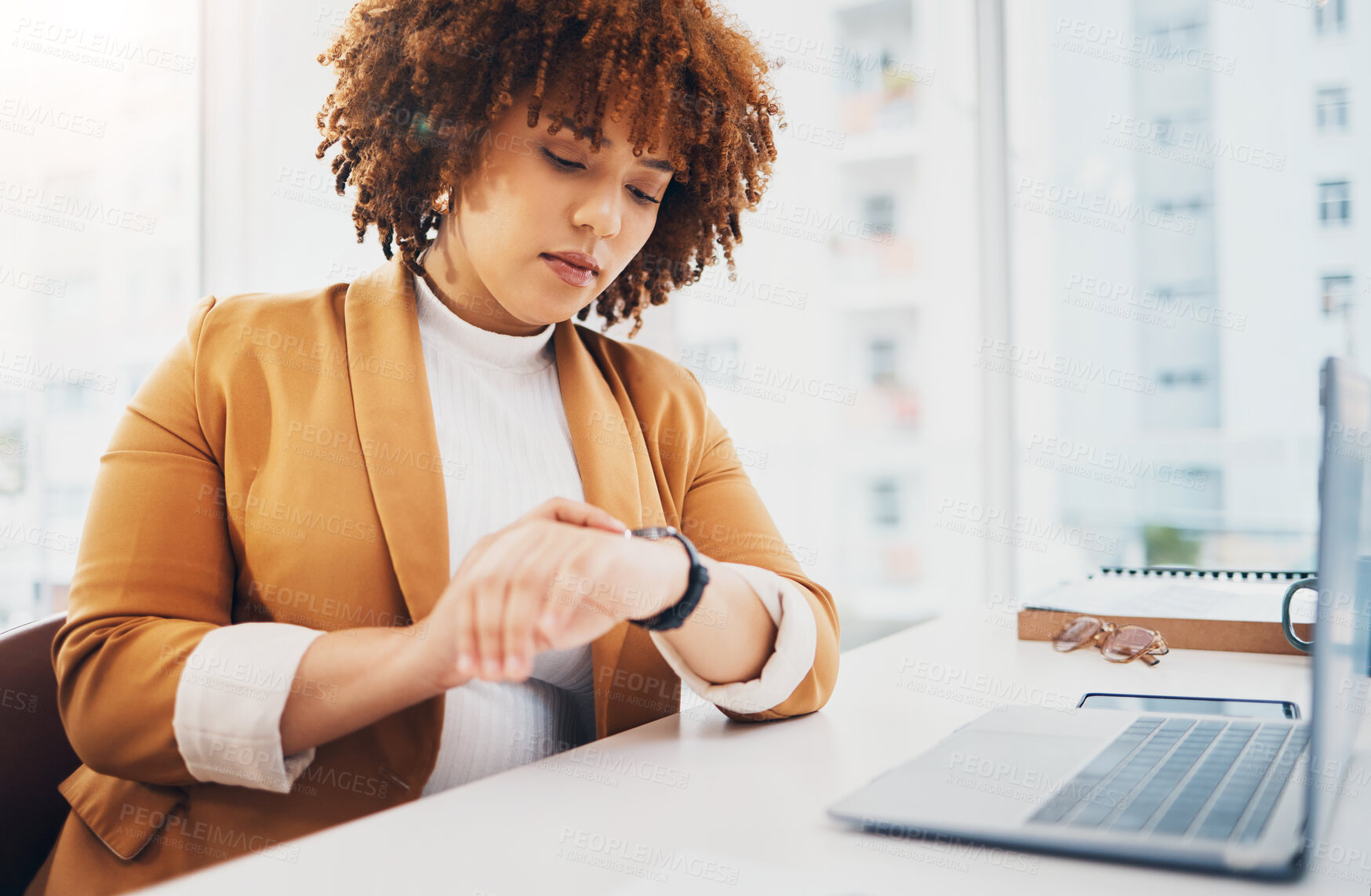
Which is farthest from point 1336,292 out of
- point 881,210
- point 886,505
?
point 881,210

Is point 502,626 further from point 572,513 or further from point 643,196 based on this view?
point 643,196

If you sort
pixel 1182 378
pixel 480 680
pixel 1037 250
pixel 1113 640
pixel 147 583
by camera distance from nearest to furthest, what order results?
pixel 147 583 < pixel 480 680 < pixel 1113 640 < pixel 1182 378 < pixel 1037 250

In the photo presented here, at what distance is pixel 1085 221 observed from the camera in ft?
8.93

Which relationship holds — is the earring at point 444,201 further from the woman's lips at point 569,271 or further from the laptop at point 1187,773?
the laptop at point 1187,773

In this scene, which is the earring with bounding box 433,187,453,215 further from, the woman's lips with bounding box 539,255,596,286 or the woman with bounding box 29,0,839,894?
the woman's lips with bounding box 539,255,596,286

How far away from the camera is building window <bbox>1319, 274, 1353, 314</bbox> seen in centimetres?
228

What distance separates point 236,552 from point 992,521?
227cm

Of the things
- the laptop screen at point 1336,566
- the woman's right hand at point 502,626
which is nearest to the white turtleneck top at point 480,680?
the woman's right hand at point 502,626

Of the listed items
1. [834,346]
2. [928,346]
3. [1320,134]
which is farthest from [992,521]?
[834,346]

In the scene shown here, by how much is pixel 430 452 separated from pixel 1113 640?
3.15 ft

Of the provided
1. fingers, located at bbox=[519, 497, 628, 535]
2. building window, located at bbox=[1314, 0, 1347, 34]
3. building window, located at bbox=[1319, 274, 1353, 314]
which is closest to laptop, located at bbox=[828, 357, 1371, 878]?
fingers, located at bbox=[519, 497, 628, 535]

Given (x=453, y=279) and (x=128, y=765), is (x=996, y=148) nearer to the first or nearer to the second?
(x=453, y=279)

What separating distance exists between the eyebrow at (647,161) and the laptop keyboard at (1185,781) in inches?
27.4

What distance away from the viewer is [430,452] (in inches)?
36.8
